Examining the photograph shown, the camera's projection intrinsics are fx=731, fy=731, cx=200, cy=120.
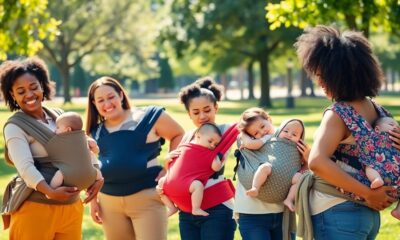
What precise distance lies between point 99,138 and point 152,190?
0.56m

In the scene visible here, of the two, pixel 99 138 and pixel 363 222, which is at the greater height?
pixel 99 138

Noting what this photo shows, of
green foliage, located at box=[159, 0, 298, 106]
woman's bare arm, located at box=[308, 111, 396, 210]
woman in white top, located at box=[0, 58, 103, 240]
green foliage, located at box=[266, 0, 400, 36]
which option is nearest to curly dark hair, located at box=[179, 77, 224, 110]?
woman in white top, located at box=[0, 58, 103, 240]

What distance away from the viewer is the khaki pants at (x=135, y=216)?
5438 millimetres

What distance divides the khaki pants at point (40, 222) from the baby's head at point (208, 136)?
100 cm

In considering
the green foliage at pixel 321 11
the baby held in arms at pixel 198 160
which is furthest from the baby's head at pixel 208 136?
the green foliage at pixel 321 11

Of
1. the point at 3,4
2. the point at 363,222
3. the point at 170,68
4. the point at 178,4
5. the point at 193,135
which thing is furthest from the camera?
the point at 170,68

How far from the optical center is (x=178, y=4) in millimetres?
41531

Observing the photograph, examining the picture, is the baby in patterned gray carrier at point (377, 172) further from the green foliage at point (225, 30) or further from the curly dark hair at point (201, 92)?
the green foliage at point (225, 30)

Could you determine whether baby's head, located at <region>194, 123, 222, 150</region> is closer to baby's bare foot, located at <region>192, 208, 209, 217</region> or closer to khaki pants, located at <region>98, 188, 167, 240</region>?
baby's bare foot, located at <region>192, 208, 209, 217</region>

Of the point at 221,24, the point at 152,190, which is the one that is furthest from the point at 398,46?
the point at 152,190

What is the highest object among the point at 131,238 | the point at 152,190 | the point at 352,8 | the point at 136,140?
the point at 352,8

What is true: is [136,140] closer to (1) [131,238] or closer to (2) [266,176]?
(1) [131,238]

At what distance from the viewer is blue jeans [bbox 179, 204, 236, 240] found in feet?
16.8

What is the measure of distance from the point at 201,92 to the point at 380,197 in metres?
1.70
